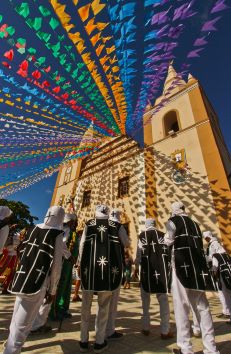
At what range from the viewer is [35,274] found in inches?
104

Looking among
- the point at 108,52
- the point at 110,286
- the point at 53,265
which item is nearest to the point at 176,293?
the point at 110,286

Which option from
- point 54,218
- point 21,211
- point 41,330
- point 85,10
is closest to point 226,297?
point 41,330

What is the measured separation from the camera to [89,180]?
17125 millimetres

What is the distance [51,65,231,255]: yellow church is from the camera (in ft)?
33.5

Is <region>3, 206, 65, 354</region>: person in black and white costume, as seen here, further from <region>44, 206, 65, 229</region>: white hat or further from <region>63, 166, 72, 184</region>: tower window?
<region>63, 166, 72, 184</region>: tower window

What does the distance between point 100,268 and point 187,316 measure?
50.7 inches

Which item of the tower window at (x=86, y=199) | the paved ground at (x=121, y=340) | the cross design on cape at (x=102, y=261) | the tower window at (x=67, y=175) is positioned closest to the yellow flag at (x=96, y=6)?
the cross design on cape at (x=102, y=261)

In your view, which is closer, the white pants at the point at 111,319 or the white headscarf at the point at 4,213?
the white pants at the point at 111,319

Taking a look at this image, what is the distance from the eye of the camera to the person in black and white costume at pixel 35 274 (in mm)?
2414

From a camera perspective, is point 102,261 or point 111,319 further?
point 111,319

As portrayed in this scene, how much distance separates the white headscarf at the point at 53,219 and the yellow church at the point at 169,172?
22.5 feet

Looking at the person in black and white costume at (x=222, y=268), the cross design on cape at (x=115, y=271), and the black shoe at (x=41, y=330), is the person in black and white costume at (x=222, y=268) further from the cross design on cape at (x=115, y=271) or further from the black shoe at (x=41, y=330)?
the black shoe at (x=41, y=330)

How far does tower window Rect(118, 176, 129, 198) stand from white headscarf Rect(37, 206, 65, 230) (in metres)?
10.7

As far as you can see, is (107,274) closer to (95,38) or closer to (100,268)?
(100,268)
